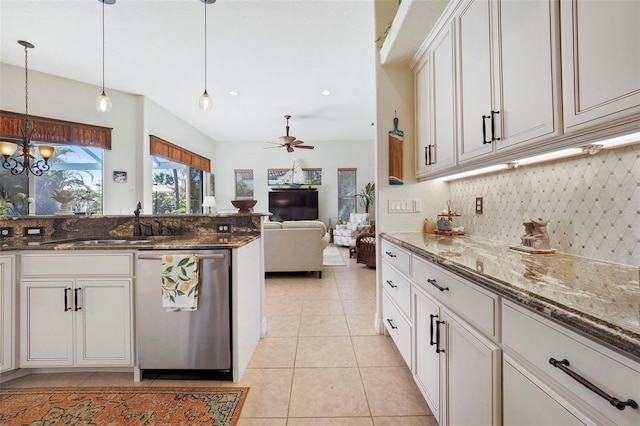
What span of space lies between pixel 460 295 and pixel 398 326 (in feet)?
3.19

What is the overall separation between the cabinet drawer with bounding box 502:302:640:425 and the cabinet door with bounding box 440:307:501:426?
0.41 feet

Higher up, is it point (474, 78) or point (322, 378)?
point (474, 78)

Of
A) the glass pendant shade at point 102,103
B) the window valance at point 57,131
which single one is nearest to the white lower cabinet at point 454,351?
the glass pendant shade at point 102,103

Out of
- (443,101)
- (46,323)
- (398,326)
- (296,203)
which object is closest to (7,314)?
(46,323)

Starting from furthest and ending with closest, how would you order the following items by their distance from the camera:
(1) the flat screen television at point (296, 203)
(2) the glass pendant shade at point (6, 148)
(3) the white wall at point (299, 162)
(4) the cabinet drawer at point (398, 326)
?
1. (3) the white wall at point (299, 162)
2. (1) the flat screen television at point (296, 203)
3. (2) the glass pendant shade at point (6, 148)
4. (4) the cabinet drawer at point (398, 326)

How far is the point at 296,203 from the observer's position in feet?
27.4

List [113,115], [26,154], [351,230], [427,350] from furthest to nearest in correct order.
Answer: [351,230], [113,115], [26,154], [427,350]

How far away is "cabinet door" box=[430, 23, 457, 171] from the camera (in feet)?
5.95

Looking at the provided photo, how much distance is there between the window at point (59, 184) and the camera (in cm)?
394

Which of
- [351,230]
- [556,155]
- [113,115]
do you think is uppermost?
[113,115]

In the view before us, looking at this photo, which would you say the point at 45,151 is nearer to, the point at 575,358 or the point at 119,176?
the point at 119,176

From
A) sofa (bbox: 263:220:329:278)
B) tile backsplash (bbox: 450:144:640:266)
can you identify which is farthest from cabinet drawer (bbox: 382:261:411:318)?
sofa (bbox: 263:220:329:278)

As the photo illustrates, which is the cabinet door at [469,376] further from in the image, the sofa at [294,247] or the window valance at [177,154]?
the window valance at [177,154]

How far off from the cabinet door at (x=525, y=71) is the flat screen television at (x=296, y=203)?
7.02 m
